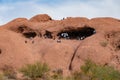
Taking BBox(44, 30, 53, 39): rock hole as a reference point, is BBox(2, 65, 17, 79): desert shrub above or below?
below

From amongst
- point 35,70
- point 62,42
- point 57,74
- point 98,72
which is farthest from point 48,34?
point 98,72

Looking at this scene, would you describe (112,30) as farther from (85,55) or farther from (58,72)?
(58,72)

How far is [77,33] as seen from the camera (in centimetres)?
4231

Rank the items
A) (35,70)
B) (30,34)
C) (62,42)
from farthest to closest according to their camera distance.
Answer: (30,34), (62,42), (35,70)

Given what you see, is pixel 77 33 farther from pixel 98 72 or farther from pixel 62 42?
pixel 98 72

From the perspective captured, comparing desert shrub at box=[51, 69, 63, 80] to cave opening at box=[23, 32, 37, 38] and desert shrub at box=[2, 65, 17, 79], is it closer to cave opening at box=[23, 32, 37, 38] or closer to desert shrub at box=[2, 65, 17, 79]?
desert shrub at box=[2, 65, 17, 79]

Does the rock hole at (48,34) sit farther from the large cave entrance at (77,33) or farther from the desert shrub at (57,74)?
the desert shrub at (57,74)

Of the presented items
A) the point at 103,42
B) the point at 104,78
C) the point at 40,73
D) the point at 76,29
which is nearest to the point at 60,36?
the point at 76,29

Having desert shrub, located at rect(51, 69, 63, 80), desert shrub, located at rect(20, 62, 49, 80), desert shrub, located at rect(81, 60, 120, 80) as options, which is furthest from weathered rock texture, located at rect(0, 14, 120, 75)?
desert shrub, located at rect(20, 62, 49, 80)

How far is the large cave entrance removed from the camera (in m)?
41.5

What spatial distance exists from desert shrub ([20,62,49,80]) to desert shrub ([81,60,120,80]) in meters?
3.21

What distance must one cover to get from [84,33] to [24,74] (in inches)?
400

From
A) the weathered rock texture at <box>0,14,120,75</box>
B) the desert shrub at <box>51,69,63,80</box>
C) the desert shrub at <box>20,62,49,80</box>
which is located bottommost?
the desert shrub at <box>51,69,63,80</box>

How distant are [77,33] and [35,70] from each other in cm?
955
